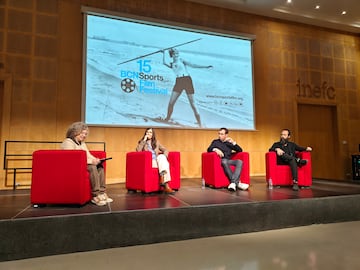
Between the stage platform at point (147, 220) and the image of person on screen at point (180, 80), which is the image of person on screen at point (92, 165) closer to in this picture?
the stage platform at point (147, 220)

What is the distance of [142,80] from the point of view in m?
4.89

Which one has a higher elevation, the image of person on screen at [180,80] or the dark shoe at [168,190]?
the image of person on screen at [180,80]

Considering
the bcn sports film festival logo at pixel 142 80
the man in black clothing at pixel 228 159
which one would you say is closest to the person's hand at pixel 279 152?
the man in black clothing at pixel 228 159

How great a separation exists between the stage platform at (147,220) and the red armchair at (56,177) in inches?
3.8

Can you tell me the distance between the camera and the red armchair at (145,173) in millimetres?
3277

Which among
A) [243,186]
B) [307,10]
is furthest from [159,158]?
[307,10]

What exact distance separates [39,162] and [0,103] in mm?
2676

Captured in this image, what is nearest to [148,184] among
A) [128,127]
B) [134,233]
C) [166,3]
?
[134,233]

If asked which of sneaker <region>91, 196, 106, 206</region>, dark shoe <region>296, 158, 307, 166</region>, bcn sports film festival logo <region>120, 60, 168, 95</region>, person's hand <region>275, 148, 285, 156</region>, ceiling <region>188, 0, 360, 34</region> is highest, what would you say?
ceiling <region>188, 0, 360, 34</region>

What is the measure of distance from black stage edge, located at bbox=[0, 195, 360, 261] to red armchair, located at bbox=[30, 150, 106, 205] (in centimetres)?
42

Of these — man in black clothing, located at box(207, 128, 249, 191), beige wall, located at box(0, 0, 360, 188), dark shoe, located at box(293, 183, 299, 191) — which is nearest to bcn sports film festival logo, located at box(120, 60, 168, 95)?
beige wall, located at box(0, 0, 360, 188)

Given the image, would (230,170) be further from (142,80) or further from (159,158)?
(142,80)

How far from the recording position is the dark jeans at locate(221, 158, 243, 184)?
364 cm

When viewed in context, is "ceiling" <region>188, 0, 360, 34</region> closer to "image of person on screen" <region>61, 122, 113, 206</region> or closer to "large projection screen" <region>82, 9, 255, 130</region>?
"large projection screen" <region>82, 9, 255, 130</region>
